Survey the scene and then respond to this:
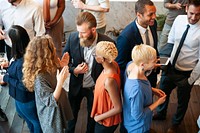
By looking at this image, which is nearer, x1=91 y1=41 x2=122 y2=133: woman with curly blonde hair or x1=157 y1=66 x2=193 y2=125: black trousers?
x1=91 y1=41 x2=122 y2=133: woman with curly blonde hair

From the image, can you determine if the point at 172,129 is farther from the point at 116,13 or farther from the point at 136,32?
the point at 116,13

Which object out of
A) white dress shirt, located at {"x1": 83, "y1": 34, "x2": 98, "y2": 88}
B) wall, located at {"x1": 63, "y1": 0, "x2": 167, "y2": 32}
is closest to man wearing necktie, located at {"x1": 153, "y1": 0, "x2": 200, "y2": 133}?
white dress shirt, located at {"x1": 83, "y1": 34, "x2": 98, "y2": 88}

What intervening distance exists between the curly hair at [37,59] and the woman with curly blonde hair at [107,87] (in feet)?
1.23

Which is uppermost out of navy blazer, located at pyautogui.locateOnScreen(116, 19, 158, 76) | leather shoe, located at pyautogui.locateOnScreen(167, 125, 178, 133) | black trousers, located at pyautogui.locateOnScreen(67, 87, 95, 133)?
navy blazer, located at pyautogui.locateOnScreen(116, 19, 158, 76)

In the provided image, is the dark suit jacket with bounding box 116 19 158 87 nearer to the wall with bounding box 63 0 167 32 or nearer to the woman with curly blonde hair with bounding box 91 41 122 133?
the woman with curly blonde hair with bounding box 91 41 122 133

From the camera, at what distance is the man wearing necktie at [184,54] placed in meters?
2.93

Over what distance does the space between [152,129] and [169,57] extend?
794 millimetres

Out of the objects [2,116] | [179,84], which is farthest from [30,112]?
[179,84]

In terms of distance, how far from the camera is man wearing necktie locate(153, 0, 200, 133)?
2934 mm

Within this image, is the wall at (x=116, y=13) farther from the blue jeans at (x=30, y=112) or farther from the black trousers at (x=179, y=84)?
the blue jeans at (x=30, y=112)

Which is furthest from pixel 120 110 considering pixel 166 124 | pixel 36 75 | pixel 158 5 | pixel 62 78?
pixel 158 5

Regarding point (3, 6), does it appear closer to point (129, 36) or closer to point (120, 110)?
point (129, 36)

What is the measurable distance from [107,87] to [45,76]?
0.52m

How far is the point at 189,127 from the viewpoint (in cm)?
351
